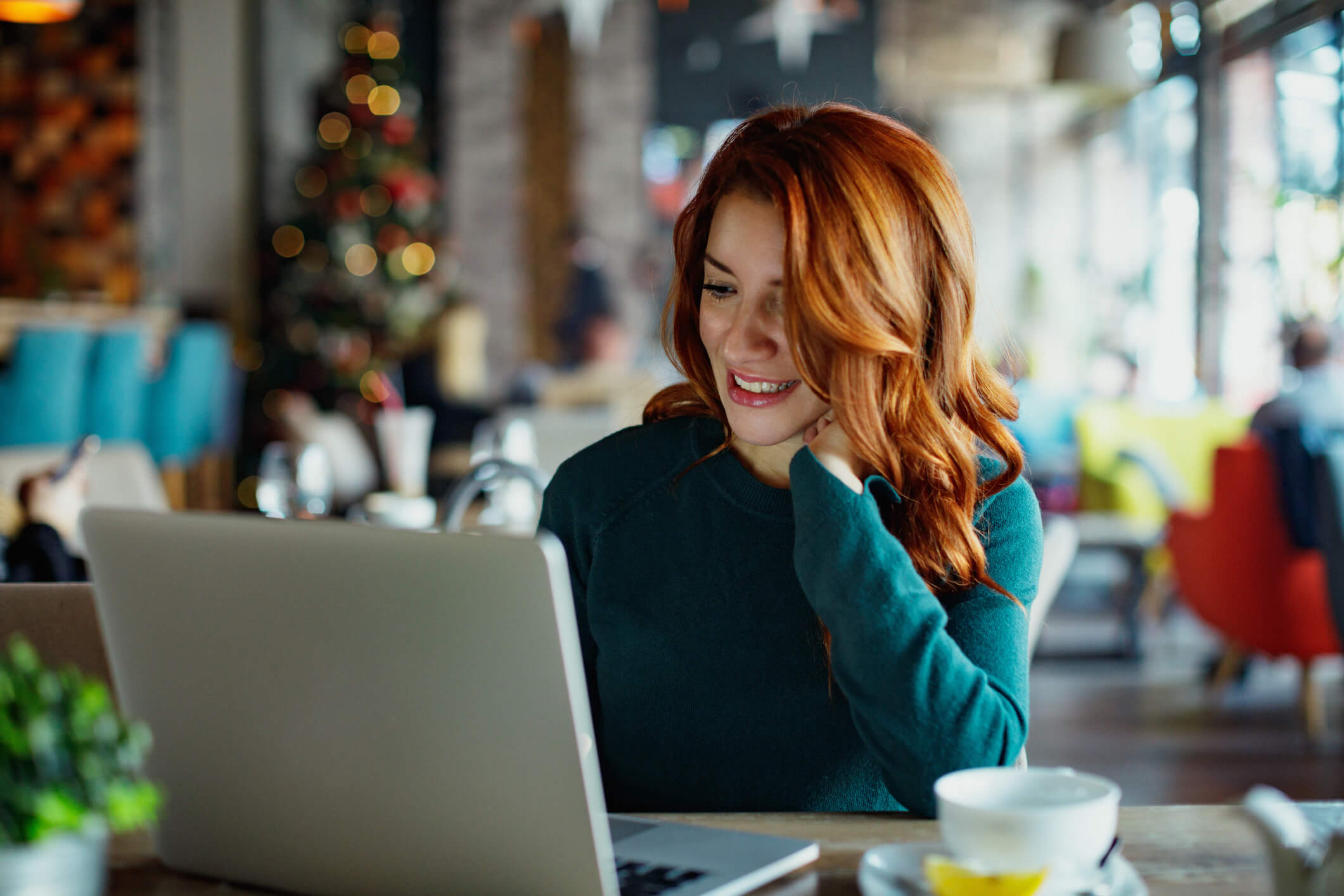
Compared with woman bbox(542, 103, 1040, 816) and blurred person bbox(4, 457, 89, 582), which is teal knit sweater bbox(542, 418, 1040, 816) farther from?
blurred person bbox(4, 457, 89, 582)

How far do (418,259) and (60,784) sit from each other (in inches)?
311

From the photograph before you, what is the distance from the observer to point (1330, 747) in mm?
3830

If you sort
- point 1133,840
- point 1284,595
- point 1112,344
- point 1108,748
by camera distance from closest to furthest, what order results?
1. point 1133,840
2. point 1108,748
3. point 1284,595
4. point 1112,344

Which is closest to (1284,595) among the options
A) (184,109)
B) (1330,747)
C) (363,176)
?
(1330,747)

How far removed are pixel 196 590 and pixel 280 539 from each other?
7 cm

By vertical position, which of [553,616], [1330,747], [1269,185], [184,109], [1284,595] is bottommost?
[1330,747]

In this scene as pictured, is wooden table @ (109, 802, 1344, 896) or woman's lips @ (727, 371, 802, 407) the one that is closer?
wooden table @ (109, 802, 1344, 896)

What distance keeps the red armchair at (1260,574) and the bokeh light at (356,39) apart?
5962 mm

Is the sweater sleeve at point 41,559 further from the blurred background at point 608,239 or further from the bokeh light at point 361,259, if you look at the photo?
the bokeh light at point 361,259

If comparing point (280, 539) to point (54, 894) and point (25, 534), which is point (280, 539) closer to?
point (54, 894)

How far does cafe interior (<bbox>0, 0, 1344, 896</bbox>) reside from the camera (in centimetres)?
395

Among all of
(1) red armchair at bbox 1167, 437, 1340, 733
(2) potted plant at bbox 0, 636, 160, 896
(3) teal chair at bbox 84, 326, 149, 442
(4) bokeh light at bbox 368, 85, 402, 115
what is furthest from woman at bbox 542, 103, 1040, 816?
(4) bokeh light at bbox 368, 85, 402, 115

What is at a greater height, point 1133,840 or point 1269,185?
point 1269,185

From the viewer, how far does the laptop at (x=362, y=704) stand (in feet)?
2.22
